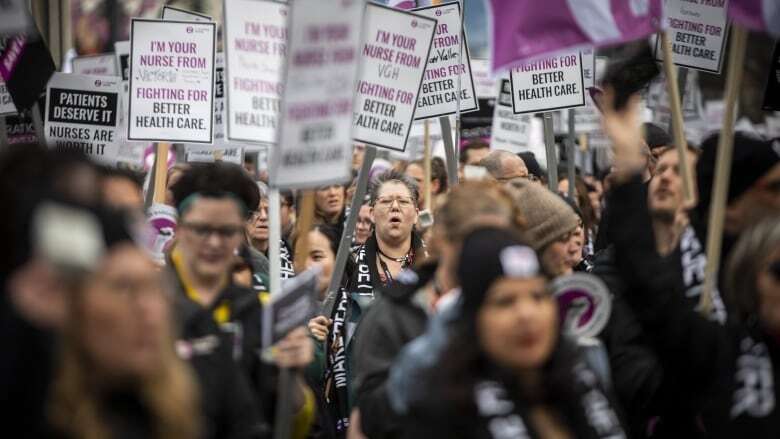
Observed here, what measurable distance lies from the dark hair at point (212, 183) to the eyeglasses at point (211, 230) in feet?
0.73

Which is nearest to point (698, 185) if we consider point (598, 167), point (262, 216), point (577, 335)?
point (577, 335)

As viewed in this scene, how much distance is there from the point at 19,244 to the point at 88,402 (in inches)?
16.8

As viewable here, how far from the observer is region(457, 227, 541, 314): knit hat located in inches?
185

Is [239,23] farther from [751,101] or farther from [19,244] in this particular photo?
[751,101]

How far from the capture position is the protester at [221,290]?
555 cm

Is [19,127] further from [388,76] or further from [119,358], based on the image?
[119,358]

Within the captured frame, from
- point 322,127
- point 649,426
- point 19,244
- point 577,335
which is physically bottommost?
point 649,426

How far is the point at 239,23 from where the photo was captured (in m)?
7.85

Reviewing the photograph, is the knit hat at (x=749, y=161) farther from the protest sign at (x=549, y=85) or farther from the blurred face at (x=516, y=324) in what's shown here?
the protest sign at (x=549, y=85)

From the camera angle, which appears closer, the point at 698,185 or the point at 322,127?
the point at 322,127

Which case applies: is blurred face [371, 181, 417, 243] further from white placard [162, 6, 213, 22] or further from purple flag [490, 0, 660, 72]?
purple flag [490, 0, 660, 72]

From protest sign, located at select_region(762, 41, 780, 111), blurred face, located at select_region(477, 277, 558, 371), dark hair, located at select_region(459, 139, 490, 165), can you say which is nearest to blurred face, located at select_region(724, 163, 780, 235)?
blurred face, located at select_region(477, 277, 558, 371)

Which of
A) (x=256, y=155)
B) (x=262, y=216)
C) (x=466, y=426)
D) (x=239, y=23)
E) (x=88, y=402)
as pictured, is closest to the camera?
(x=88, y=402)

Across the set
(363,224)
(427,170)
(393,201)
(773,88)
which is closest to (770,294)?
(773,88)
